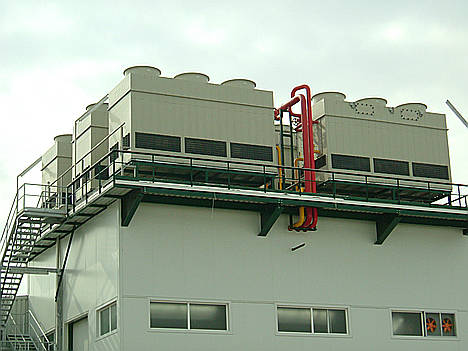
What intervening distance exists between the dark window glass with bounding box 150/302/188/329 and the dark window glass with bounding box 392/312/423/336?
30.0ft

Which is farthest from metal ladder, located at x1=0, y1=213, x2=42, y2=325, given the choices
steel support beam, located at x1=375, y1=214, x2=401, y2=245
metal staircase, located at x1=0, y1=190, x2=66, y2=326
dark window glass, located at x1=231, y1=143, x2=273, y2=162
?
steel support beam, located at x1=375, y1=214, x2=401, y2=245

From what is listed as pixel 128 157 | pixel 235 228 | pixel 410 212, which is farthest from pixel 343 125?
pixel 128 157

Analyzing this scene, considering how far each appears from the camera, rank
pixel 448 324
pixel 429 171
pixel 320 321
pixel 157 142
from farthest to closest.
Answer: pixel 429 171, pixel 448 324, pixel 320 321, pixel 157 142

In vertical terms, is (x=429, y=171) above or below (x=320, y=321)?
above

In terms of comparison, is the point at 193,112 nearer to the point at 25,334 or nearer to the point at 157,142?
the point at 157,142

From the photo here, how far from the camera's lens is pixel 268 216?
33.3 metres

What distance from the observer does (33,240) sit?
3659 cm

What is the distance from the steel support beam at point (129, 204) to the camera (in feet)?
101

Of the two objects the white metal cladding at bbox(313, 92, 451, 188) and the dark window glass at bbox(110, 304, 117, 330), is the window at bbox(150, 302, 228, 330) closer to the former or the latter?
the dark window glass at bbox(110, 304, 117, 330)

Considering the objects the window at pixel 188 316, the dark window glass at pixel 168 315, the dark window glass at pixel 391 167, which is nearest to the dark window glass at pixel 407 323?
the dark window glass at pixel 391 167

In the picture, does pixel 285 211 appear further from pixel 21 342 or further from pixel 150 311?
pixel 21 342

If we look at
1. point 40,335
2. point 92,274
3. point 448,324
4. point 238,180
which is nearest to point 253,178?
point 238,180

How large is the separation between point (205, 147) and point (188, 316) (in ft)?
21.5

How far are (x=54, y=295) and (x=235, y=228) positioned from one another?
9.55 metres
